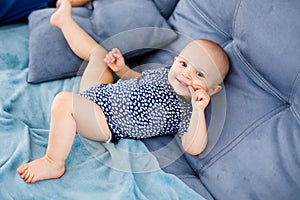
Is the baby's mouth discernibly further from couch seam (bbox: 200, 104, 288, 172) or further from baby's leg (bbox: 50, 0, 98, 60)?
baby's leg (bbox: 50, 0, 98, 60)

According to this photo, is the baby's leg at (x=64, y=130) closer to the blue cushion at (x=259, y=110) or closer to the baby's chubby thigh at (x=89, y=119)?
the baby's chubby thigh at (x=89, y=119)

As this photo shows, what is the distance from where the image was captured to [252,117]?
1041 millimetres

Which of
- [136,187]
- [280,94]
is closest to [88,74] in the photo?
[136,187]

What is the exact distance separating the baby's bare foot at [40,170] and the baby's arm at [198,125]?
39cm

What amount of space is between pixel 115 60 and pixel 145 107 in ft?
0.83

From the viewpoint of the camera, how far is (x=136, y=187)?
1005 millimetres

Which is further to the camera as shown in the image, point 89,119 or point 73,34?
point 73,34

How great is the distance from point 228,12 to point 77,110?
57 centimetres

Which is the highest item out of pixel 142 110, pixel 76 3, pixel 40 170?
pixel 76 3

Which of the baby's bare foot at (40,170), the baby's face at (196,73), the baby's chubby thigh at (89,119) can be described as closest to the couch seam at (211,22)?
the baby's face at (196,73)

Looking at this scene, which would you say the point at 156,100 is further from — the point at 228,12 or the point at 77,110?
the point at 228,12

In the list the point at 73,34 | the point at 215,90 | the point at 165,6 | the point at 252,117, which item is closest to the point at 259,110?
the point at 252,117

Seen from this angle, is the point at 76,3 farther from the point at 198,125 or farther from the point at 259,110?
the point at 259,110

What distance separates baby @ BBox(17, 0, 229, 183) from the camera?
1055mm
